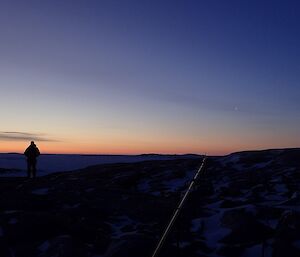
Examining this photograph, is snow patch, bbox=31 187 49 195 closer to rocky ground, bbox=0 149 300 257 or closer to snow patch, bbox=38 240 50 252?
rocky ground, bbox=0 149 300 257

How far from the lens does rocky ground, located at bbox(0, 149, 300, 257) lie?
1017cm

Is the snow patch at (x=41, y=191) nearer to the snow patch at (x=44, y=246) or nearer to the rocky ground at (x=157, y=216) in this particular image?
the rocky ground at (x=157, y=216)

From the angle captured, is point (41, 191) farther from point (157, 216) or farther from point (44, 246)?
point (44, 246)

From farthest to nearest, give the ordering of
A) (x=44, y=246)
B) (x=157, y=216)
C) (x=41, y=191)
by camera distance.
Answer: (x=41, y=191)
(x=157, y=216)
(x=44, y=246)

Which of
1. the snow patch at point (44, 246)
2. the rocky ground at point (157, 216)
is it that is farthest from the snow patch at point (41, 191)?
the snow patch at point (44, 246)

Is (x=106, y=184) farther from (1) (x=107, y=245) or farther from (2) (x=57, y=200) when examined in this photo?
(1) (x=107, y=245)

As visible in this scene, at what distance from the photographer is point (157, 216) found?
13180 mm

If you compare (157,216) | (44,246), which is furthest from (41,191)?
(44,246)

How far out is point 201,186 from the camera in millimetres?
17766

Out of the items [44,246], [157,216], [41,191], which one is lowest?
[44,246]

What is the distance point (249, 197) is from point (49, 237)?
23.9 ft

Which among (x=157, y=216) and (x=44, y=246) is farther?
(x=157, y=216)

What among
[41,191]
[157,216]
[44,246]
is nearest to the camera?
[44,246]

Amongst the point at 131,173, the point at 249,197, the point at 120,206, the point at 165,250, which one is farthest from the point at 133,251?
the point at 131,173
